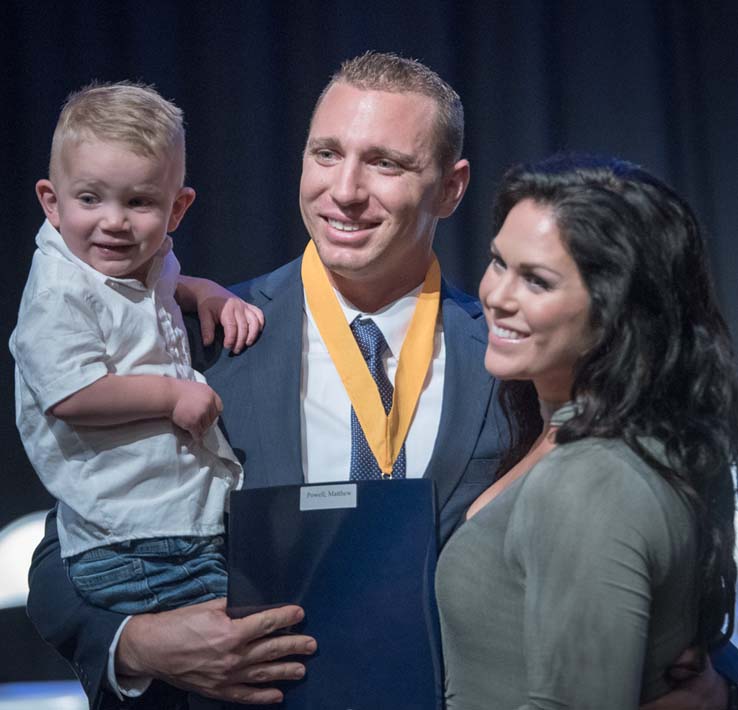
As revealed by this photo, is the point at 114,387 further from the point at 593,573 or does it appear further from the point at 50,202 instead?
the point at 593,573

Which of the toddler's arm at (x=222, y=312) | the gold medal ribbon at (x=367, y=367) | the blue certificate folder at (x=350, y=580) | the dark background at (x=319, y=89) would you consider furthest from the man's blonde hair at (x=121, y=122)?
the dark background at (x=319, y=89)

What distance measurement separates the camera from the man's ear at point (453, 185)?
2555 mm

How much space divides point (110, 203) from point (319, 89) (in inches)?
72.2

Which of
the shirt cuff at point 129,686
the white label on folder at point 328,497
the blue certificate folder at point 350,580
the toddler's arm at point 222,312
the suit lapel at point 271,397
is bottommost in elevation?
the shirt cuff at point 129,686

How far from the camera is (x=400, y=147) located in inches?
94.9

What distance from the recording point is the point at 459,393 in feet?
7.55

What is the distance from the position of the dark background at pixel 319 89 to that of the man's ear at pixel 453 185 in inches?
47.2

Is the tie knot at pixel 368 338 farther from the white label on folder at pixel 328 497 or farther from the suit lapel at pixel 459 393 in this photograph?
the white label on folder at pixel 328 497

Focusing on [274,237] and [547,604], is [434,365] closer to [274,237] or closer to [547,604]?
[547,604]

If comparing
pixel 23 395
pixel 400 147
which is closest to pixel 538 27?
pixel 400 147

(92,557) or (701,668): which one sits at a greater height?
(92,557)

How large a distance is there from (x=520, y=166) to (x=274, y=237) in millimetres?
1951

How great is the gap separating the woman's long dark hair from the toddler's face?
2.34 ft

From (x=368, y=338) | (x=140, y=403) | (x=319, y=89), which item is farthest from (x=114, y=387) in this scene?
(x=319, y=89)
